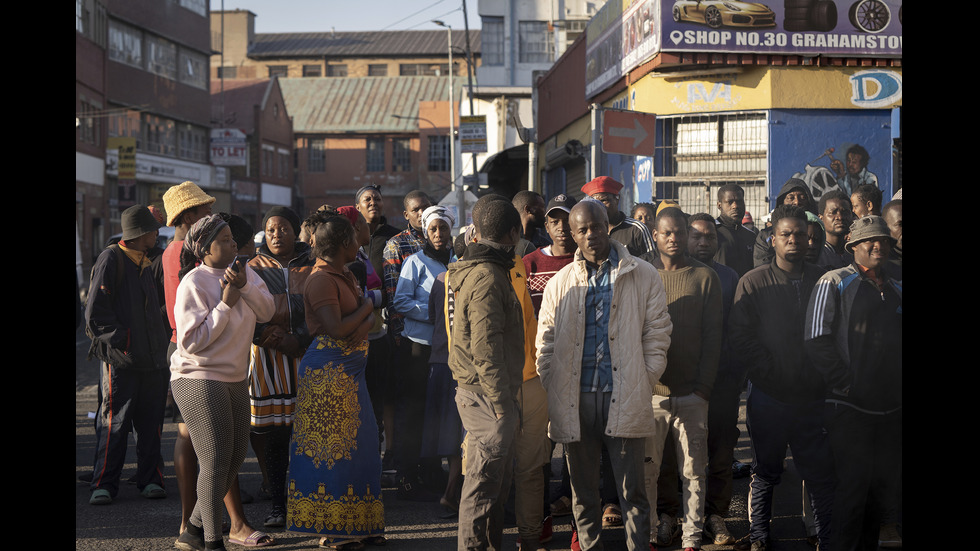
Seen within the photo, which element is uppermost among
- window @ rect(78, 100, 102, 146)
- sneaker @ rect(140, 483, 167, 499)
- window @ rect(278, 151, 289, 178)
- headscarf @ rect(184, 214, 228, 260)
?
window @ rect(278, 151, 289, 178)

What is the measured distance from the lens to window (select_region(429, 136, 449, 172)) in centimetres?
6159

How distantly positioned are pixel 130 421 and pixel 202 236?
7.91ft

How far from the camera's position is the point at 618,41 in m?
16.5

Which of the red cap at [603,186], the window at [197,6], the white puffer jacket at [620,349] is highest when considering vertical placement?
the window at [197,6]

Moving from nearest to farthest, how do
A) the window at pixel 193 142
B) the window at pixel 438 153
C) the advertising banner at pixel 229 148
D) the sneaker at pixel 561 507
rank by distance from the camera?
the sneaker at pixel 561 507 → the window at pixel 193 142 → the advertising banner at pixel 229 148 → the window at pixel 438 153

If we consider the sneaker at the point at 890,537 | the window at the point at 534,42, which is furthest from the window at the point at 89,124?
the sneaker at the point at 890,537

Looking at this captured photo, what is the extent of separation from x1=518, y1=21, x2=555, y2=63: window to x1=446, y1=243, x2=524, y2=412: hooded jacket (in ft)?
117

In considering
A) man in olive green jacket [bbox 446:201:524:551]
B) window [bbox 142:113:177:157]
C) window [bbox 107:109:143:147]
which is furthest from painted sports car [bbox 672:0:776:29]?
window [bbox 142:113:177:157]

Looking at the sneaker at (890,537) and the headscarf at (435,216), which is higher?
the headscarf at (435,216)

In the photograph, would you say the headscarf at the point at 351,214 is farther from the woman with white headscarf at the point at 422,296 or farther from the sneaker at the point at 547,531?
the sneaker at the point at 547,531

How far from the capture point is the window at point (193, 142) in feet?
159

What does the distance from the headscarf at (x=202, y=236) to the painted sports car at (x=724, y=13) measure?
33.4ft

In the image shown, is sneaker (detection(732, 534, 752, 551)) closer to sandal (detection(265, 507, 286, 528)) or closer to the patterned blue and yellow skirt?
the patterned blue and yellow skirt

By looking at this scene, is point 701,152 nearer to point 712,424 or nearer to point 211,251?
point 712,424
